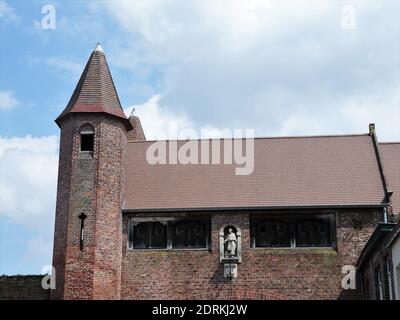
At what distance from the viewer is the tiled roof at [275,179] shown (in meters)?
25.8

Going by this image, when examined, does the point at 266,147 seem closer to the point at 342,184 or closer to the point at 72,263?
the point at 342,184

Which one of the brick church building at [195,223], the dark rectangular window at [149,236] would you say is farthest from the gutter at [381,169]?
the dark rectangular window at [149,236]

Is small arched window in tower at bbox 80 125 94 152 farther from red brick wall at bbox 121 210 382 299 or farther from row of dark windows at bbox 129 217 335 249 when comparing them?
red brick wall at bbox 121 210 382 299

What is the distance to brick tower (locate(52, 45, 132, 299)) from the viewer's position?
23734mm

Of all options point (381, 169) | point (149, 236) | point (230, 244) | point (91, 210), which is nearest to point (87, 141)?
point (91, 210)

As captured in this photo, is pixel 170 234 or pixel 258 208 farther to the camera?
pixel 170 234

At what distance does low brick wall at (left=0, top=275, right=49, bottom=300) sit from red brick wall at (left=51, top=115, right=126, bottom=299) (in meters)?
1.05

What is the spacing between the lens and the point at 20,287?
24906 mm

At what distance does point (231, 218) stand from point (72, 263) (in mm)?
5958

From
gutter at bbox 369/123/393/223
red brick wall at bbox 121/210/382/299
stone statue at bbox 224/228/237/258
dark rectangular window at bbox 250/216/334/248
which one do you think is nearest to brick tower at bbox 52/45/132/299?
red brick wall at bbox 121/210/382/299

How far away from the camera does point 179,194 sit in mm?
26625

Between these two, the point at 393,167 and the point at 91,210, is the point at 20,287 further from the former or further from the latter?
the point at 393,167

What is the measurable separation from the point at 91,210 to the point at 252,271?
6.14 metres
